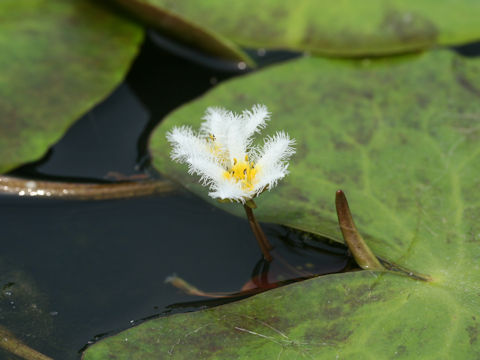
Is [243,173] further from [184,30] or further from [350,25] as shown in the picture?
[350,25]

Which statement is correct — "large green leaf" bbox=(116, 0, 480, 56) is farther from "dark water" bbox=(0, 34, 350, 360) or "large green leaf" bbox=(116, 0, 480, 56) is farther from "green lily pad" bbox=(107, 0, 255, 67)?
"dark water" bbox=(0, 34, 350, 360)

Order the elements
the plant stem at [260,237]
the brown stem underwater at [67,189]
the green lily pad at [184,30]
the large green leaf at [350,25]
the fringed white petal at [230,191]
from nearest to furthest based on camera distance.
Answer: the fringed white petal at [230,191] < the plant stem at [260,237] < the brown stem underwater at [67,189] < the green lily pad at [184,30] < the large green leaf at [350,25]

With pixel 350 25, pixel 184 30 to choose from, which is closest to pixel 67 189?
pixel 184 30

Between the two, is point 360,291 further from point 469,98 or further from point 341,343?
point 469,98

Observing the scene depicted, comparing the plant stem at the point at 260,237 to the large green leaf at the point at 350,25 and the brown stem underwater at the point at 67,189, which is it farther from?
the large green leaf at the point at 350,25

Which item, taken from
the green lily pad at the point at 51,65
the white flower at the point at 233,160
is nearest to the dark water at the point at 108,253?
the green lily pad at the point at 51,65
